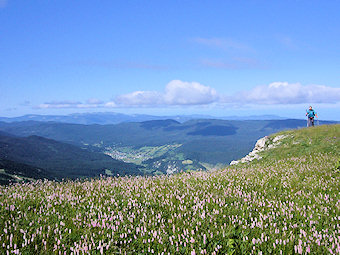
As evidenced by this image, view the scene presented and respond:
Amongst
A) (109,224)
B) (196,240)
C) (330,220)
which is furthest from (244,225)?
(109,224)

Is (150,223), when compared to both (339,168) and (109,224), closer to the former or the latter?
(109,224)

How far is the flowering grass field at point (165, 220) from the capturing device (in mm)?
4340

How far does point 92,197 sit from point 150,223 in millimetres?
2302

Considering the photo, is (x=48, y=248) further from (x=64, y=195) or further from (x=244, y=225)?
(x=244, y=225)

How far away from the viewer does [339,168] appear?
35.0 ft

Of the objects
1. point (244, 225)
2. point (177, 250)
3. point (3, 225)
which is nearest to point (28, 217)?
point (3, 225)

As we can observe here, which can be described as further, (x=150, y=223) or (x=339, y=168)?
(x=339, y=168)

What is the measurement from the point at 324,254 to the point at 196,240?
2.09 m

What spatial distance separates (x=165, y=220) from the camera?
18.1ft

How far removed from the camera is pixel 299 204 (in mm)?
6500

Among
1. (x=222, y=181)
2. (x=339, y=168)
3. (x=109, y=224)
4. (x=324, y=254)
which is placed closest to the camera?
(x=324, y=254)

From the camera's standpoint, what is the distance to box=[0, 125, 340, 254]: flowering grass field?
171 inches

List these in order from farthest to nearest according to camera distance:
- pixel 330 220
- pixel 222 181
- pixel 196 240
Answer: pixel 222 181 < pixel 330 220 < pixel 196 240

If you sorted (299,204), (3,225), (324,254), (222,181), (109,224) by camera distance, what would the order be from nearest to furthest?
1. (324,254)
2. (3,225)
3. (109,224)
4. (299,204)
5. (222,181)
